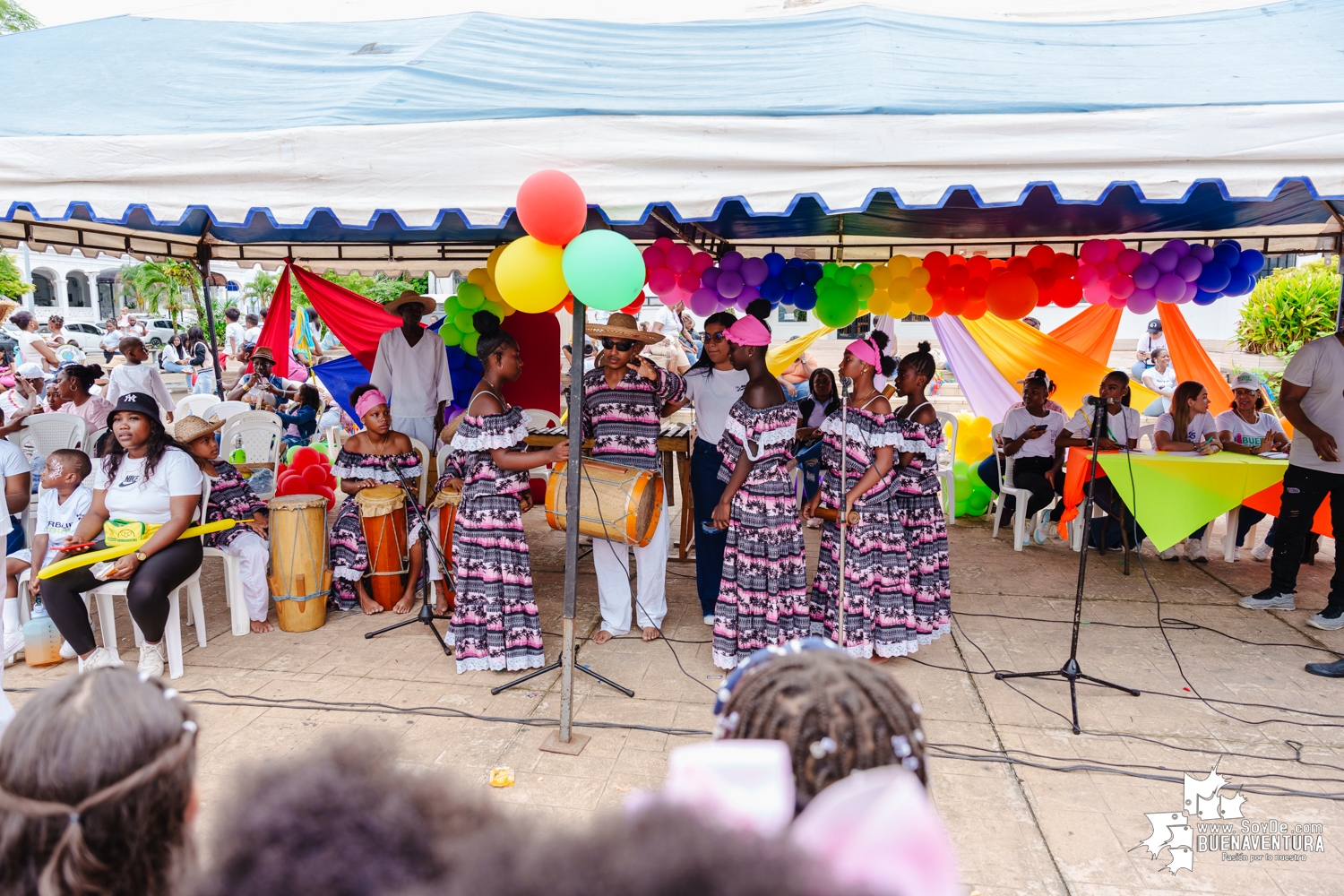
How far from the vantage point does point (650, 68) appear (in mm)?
3559

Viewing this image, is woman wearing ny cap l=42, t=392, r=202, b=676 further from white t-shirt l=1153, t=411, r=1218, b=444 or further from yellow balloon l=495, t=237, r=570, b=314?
white t-shirt l=1153, t=411, r=1218, b=444

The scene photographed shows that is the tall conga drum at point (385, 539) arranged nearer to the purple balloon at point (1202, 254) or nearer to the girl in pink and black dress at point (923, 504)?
the girl in pink and black dress at point (923, 504)

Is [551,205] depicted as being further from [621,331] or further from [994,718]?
[994,718]

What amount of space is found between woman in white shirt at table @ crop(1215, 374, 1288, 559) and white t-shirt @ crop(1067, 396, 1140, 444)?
1.85 ft

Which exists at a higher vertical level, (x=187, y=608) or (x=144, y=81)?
(x=144, y=81)

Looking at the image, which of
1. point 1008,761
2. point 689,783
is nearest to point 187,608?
point 1008,761

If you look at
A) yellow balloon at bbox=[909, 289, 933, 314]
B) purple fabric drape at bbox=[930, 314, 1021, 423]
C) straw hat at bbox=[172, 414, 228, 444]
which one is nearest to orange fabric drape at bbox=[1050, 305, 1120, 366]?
purple fabric drape at bbox=[930, 314, 1021, 423]

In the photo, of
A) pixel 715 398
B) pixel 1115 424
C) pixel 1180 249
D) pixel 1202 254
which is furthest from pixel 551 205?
pixel 1115 424

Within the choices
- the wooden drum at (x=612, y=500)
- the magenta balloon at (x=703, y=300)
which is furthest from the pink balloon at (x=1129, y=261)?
the wooden drum at (x=612, y=500)

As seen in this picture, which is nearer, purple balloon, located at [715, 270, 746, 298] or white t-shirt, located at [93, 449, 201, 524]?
white t-shirt, located at [93, 449, 201, 524]

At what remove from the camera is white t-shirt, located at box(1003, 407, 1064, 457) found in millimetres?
6609

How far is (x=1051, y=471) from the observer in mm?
6551

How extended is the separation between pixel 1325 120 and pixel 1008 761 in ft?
8.37

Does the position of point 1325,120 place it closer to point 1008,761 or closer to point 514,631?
point 1008,761
